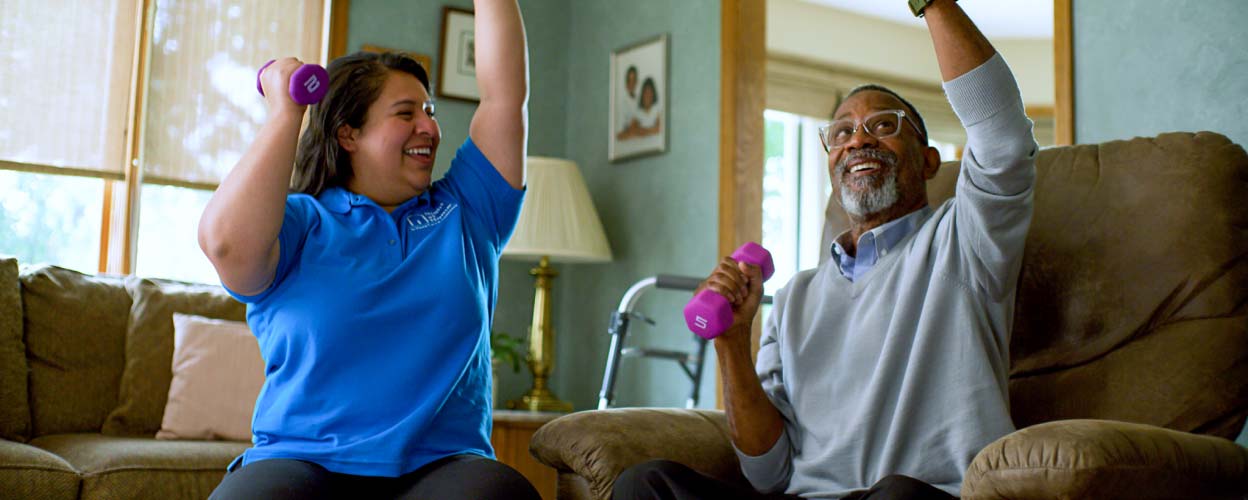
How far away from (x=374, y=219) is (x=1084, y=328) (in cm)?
116

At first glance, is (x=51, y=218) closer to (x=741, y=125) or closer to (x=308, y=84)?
(x=741, y=125)

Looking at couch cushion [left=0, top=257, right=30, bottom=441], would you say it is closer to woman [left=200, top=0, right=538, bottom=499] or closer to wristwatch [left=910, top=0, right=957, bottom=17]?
woman [left=200, top=0, right=538, bottom=499]

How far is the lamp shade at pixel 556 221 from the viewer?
157 inches

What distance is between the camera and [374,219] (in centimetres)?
156

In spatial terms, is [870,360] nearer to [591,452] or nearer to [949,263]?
[949,263]

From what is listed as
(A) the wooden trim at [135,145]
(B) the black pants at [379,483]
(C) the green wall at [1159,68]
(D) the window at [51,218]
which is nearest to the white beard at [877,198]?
(B) the black pants at [379,483]

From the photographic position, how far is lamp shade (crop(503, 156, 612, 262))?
3.98 meters

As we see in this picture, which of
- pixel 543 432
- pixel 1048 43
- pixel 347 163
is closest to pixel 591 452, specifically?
pixel 543 432

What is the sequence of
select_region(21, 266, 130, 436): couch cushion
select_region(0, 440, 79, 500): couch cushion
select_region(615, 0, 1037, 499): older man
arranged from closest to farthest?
1. select_region(615, 0, 1037, 499): older man
2. select_region(0, 440, 79, 500): couch cushion
3. select_region(21, 266, 130, 436): couch cushion

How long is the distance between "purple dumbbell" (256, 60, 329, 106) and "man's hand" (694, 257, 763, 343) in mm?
648

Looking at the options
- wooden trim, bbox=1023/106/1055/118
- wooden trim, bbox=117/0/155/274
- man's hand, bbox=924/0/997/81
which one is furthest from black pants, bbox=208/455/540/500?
wooden trim, bbox=1023/106/1055/118

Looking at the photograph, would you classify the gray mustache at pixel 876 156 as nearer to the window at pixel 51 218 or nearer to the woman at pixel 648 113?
the woman at pixel 648 113

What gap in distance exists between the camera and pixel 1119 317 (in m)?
1.80

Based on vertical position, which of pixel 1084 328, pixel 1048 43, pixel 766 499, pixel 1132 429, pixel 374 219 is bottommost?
pixel 766 499
